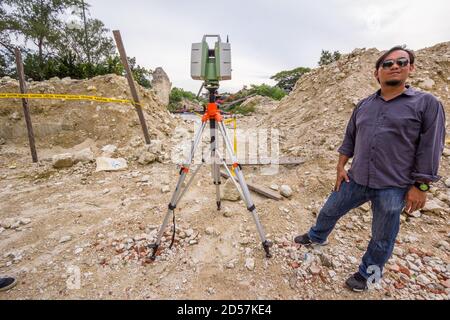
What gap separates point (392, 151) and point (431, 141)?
24cm

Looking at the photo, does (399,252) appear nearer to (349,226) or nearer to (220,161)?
(349,226)

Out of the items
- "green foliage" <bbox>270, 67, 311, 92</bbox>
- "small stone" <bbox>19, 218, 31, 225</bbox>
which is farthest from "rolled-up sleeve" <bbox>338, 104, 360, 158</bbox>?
"green foliage" <bbox>270, 67, 311, 92</bbox>

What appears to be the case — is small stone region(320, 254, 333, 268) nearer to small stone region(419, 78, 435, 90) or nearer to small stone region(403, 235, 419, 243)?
small stone region(403, 235, 419, 243)

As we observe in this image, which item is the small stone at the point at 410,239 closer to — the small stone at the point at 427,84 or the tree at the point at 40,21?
the small stone at the point at 427,84

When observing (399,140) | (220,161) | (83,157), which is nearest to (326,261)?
(399,140)

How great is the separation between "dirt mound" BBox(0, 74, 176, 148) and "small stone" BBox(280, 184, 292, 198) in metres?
4.75

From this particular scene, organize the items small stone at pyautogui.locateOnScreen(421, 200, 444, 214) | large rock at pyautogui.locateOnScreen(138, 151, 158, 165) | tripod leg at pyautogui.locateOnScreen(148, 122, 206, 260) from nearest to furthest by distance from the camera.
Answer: tripod leg at pyautogui.locateOnScreen(148, 122, 206, 260) < small stone at pyautogui.locateOnScreen(421, 200, 444, 214) < large rock at pyautogui.locateOnScreen(138, 151, 158, 165)

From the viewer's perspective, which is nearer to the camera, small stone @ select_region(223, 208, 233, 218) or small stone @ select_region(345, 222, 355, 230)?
small stone @ select_region(345, 222, 355, 230)

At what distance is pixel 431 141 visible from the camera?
62.4 inches

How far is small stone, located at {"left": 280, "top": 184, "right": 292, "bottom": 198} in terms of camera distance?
3.53m

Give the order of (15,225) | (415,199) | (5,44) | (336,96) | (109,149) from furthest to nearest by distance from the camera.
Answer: (5,44)
(336,96)
(109,149)
(15,225)
(415,199)
